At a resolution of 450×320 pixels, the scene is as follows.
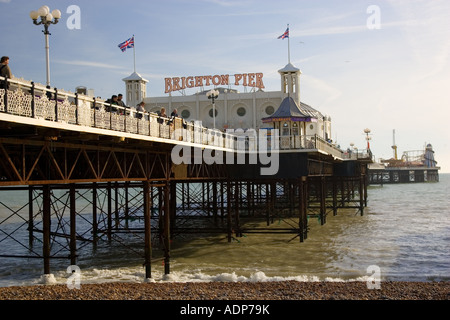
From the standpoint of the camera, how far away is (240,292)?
15664 millimetres

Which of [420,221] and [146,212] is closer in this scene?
[146,212]

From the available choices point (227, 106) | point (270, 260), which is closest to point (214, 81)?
point (227, 106)

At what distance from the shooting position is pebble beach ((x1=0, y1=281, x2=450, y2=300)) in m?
15.0

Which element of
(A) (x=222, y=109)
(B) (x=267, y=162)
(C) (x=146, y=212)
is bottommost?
(C) (x=146, y=212)

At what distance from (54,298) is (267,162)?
61.2 ft

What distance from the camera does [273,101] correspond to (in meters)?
64.2

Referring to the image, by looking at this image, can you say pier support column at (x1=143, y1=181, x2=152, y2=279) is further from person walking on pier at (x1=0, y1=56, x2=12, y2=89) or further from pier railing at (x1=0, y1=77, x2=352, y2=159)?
person walking on pier at (x1=0, y1=56, x2=12, y2=89)

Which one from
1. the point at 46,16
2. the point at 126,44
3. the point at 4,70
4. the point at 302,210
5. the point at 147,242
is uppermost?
the point at 126,44

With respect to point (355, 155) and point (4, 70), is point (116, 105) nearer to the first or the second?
point (4, 70)

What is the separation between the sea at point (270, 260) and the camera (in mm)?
21250

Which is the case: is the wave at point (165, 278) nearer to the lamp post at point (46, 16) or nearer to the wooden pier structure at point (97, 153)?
the wooden pier structure at point (97, 153)

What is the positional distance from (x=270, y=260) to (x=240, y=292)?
9.49 m
